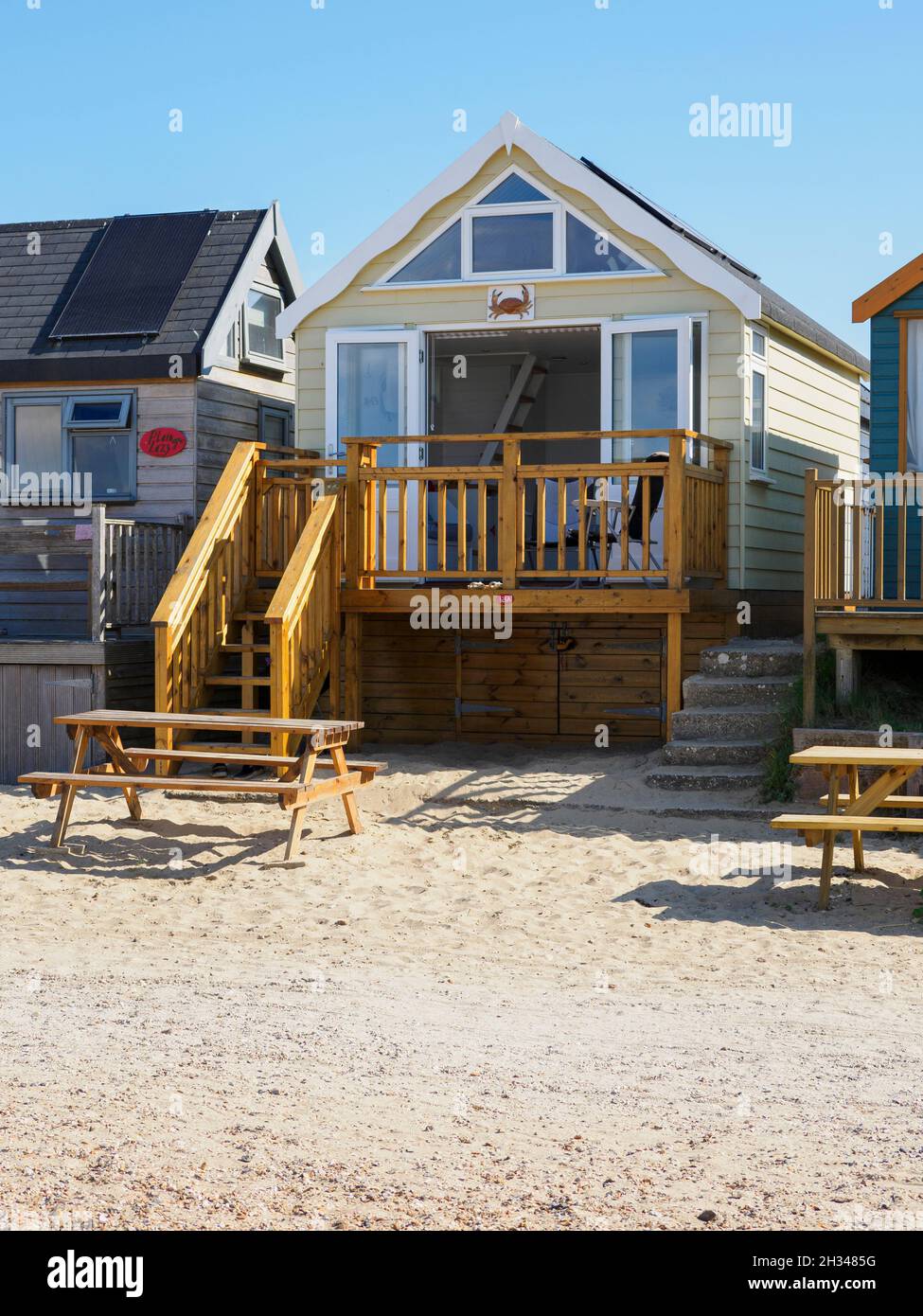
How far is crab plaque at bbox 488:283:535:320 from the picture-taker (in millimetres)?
14070

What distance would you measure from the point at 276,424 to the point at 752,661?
724 centimetres

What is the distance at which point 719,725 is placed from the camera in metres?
11.6

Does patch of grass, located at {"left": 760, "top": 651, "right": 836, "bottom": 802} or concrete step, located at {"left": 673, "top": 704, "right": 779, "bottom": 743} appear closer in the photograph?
patch of grass, located at {"left": 760, "top": 651, "right": 836, "bottom": 802}

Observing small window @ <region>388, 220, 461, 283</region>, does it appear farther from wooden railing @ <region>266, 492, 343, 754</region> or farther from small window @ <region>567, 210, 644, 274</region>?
wooden railing @ <region>266, 492, 343, 754</region>

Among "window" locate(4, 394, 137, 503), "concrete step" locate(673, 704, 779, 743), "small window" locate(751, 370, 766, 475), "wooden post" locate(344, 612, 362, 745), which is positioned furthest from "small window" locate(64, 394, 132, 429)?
"concrete step" locate(673, 704, 779, 743)

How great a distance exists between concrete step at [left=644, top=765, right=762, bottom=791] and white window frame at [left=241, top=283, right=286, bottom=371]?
7.72m

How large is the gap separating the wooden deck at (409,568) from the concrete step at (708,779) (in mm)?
1206

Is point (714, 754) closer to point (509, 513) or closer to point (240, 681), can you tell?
point (509, 513)

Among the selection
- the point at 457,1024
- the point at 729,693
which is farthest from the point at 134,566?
the point at 457,1024

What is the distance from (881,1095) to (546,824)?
534 centimetres

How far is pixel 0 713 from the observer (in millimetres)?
13516

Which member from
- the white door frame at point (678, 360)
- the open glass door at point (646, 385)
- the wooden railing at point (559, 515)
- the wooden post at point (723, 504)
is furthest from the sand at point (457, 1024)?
the white door frame at point (678, 360)

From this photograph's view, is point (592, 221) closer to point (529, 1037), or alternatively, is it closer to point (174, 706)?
point (174, 706)

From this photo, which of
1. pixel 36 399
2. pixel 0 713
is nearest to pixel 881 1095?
pixel 0 713
